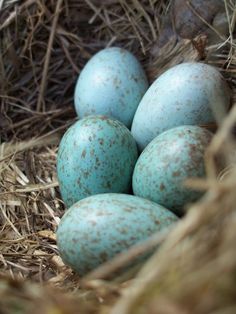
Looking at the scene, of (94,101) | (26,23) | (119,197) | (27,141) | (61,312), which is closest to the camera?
(61,312)

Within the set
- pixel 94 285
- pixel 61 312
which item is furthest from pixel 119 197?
pixel 61 312

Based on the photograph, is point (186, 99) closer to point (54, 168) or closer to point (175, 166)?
point (175, 166)

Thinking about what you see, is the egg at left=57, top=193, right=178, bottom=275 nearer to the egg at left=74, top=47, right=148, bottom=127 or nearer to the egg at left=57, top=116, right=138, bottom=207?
the egg at left=57, top=116, right=138, bottom=207

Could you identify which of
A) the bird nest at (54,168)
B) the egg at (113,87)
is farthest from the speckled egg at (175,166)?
the egg at (113,87)

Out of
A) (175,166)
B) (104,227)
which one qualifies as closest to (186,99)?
(175,166)

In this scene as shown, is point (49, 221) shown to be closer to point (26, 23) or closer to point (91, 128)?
point (91, 128)
